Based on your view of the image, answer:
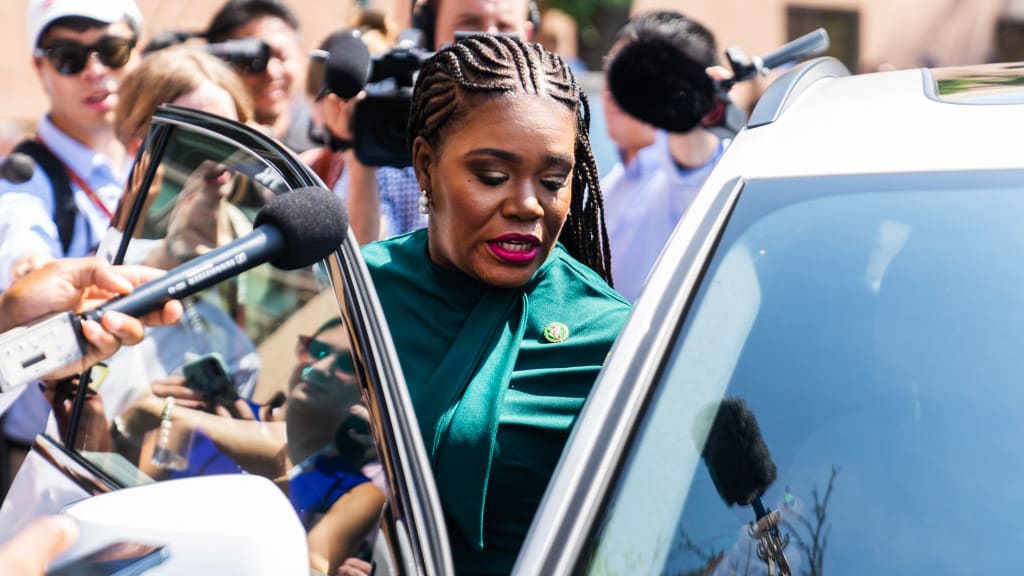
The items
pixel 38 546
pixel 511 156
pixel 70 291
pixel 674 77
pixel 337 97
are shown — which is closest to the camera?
pixel 38 546

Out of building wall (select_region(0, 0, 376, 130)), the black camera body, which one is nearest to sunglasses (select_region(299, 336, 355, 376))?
the black camera body

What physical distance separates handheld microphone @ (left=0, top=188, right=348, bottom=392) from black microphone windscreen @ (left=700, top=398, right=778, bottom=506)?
1.76 feet

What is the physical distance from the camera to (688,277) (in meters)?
1.72

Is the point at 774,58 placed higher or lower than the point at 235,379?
lower

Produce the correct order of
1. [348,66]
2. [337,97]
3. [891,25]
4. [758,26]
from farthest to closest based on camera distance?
1. [891,25]
2. [758,26]
3. [337,97]
4. [348,66]

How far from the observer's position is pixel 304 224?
152 centimetres

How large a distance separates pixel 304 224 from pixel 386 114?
1.53 m

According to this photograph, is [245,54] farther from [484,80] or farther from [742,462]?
[742,462]

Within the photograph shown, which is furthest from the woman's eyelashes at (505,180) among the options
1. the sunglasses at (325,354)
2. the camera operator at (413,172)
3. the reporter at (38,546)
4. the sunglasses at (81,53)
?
the sunglasses at (81,53)

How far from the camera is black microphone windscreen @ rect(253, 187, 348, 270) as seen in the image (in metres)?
1.52

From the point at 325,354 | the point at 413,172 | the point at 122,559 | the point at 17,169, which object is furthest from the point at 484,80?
the point at 17,169

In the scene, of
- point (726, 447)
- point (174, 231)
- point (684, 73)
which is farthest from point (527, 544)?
point (684, 73)

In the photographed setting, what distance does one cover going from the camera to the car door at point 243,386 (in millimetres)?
1552

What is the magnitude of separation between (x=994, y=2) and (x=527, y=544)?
833 inches
